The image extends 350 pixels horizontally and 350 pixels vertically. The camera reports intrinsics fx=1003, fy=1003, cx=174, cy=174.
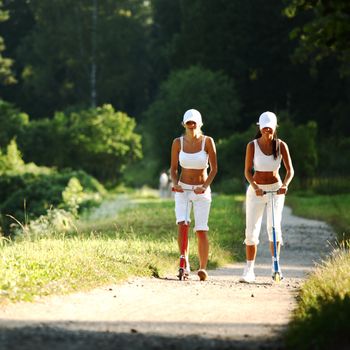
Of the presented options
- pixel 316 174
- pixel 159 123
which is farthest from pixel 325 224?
pixel 159 123

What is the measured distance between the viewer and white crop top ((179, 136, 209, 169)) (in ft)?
40.4

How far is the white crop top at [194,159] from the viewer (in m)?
12.3

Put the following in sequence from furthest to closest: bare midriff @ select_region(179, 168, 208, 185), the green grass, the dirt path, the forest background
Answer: the forest background, the green grass, bare midriff @ select_region(179, 168, 208, 185), the dirt path

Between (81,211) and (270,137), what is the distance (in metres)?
20.9

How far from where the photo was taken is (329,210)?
2994 cm

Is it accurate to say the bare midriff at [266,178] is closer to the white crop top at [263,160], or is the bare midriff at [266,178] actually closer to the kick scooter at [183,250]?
the white crop top at [263,160]

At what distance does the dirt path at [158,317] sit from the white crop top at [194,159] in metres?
1.42

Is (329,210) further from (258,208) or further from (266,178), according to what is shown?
(266,178)

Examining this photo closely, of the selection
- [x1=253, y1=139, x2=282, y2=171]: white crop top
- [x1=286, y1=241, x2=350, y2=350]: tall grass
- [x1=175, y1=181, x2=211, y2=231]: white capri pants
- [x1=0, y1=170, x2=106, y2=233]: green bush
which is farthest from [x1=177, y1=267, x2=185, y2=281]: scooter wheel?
[x1=0, y1=170, x2=106, y2=233]: green bush

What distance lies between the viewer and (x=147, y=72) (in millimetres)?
77812

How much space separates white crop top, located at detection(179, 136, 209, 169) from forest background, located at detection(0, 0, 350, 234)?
17.2 meters

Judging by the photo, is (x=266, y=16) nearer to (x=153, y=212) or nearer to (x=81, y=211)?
(x=81, y=211)

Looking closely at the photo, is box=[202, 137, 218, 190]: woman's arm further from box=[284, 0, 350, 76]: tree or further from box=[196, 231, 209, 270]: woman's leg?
box=[284, 0, 350, 76]: tree

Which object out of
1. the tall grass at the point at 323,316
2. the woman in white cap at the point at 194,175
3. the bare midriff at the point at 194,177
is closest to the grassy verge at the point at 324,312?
the tall grass at the point at 323,316
